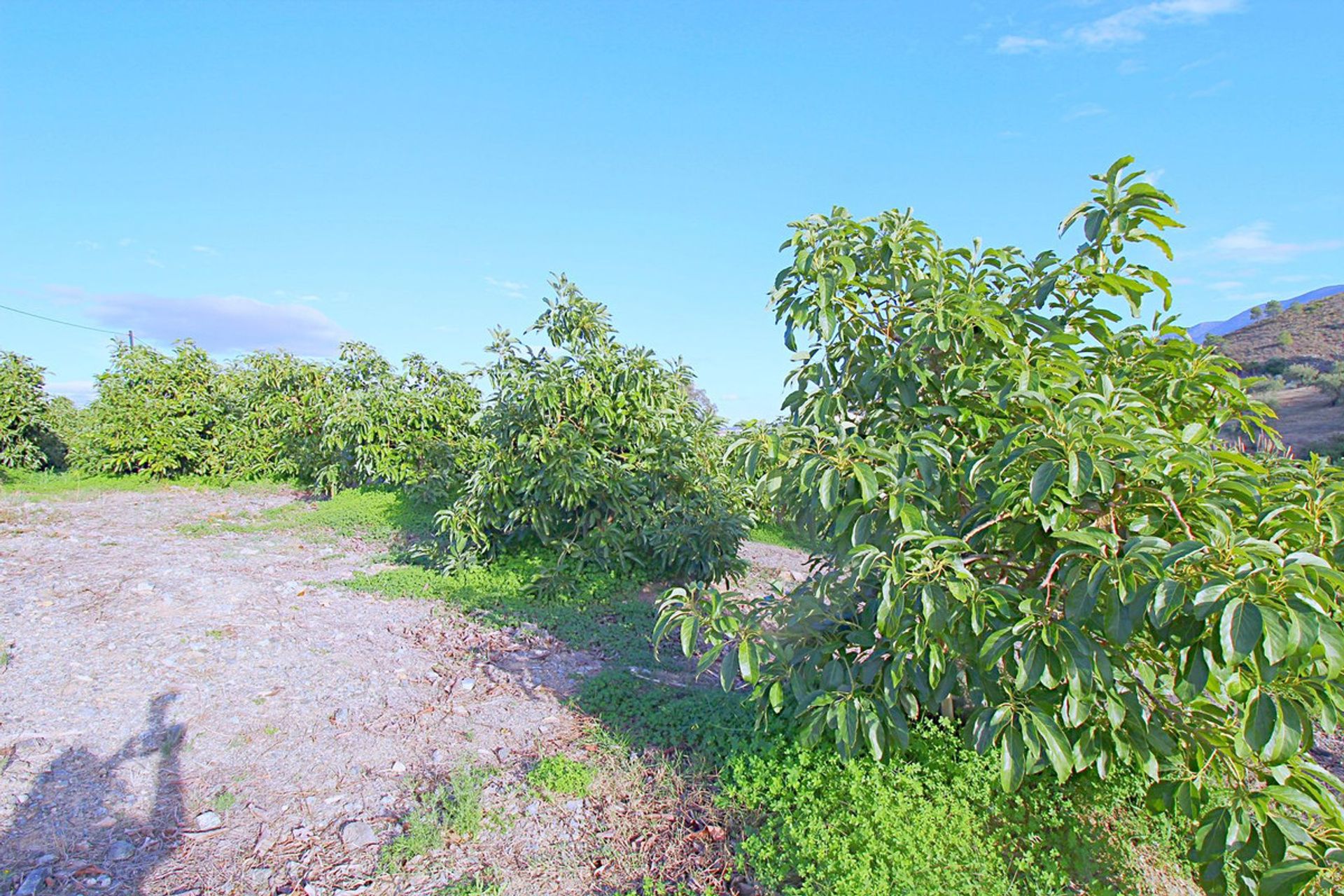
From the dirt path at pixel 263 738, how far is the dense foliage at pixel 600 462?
0.98 metres

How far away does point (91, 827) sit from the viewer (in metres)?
2.66

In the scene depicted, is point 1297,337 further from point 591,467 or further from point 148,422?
point 148,422

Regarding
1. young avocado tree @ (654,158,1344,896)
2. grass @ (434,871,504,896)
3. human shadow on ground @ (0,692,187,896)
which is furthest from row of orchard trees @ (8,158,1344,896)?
human shadow on ground @ (0,692,187,896)

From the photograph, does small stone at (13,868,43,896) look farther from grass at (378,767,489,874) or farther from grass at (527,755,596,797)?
grass at (527,755,596,797)

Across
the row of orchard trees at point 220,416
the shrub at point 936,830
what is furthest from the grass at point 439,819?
the row of orchard trees at point 220,416

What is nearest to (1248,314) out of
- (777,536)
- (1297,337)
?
(1297,337)

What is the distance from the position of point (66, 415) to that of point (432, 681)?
11.2 meters

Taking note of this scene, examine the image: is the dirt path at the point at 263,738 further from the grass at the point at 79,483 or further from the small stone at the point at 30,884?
the grass at the point at 79,483

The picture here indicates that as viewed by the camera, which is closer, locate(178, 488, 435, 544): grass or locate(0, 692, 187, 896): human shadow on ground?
locate(0, 692, 187, 896): human shadow on ground

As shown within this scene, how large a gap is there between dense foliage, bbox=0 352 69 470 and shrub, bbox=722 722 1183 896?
1216 centimetres

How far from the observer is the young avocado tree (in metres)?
1.82

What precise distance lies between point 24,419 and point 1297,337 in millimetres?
33506

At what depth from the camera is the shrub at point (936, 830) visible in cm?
224

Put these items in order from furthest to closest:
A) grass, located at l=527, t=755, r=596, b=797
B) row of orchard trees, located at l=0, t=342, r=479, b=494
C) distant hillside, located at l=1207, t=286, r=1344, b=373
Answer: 1. distant hillside, located at l=1207, t=286, r=1344, b=373
2. row of orchard trees, located at l=0, t=342, r=479, b=494
3. grass, located at l=527, t=755, r=596, b=797
